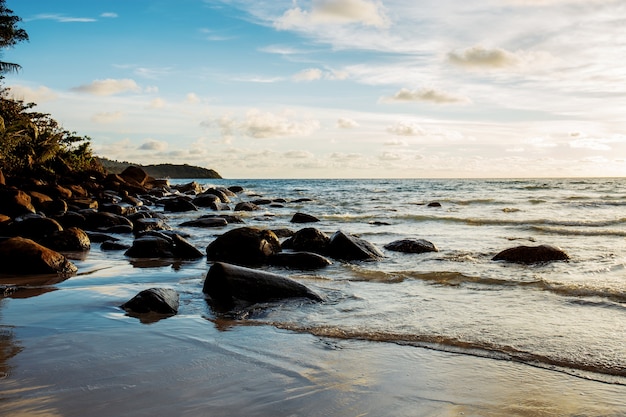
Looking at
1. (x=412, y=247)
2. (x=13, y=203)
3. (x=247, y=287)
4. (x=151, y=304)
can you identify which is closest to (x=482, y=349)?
(x=247, y=287)

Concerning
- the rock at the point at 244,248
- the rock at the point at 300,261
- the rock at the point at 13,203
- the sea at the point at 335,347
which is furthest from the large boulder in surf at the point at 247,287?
the rock at the point at 13,203

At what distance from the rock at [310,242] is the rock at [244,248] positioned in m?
0.74

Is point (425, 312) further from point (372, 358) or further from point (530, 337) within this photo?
point (372, 358)

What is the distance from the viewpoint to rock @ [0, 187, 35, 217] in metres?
11.7

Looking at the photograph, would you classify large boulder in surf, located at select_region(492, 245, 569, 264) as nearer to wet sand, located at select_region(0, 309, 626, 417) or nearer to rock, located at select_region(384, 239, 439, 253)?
rock, located at select_region(384, 239, 439, 253)

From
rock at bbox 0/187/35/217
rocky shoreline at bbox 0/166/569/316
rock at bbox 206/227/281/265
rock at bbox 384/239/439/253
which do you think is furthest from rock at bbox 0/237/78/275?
rock at bbox 0/187/35/217

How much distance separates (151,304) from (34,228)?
5.53 m

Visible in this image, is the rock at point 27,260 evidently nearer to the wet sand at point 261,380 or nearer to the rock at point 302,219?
the wet sand at point 261,380

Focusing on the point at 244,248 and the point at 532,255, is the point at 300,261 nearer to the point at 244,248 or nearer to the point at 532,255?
the point at 244,248

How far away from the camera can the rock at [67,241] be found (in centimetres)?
875

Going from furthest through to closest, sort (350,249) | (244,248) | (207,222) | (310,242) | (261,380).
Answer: (207,222), (310,242), (350,249), (244,248), (261,380)

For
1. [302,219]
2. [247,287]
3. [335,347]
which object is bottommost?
[335,347]

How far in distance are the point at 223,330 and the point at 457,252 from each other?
5752 millimetres

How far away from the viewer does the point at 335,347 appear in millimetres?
3816
